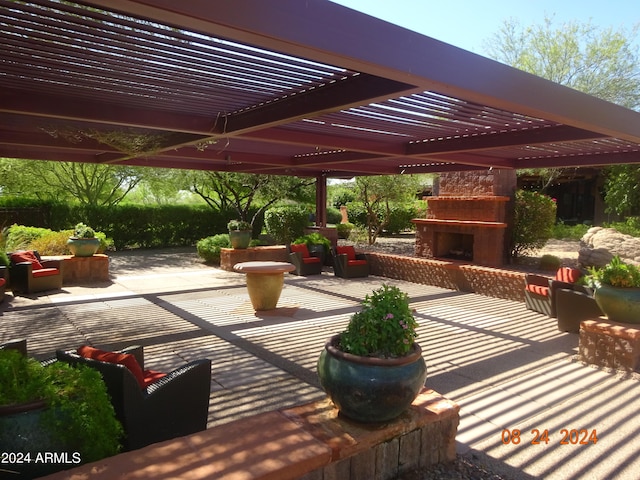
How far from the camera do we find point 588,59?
53.7ft

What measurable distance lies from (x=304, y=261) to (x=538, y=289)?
595 cm

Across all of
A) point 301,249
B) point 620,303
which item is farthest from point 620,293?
point 301,249

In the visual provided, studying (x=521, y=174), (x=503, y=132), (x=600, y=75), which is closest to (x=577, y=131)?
(x=503, y=132)

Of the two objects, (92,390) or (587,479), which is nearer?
(92,390)

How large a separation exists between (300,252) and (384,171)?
308cm

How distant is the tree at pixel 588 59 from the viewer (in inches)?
631

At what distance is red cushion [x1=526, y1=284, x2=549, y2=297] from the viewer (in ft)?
24.9

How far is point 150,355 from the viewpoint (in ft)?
17.5

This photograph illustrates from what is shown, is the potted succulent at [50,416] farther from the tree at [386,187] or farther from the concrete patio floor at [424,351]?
the tree at [386,187]

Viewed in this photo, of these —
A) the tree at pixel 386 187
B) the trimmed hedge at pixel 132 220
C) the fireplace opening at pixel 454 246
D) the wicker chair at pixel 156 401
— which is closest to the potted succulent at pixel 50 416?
the wicker chair at pixel 156 401

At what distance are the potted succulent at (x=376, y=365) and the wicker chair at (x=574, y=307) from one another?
15.3 feet

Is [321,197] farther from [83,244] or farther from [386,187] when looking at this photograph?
[83,244]

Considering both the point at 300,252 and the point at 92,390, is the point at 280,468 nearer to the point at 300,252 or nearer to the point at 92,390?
the point at 92,390
